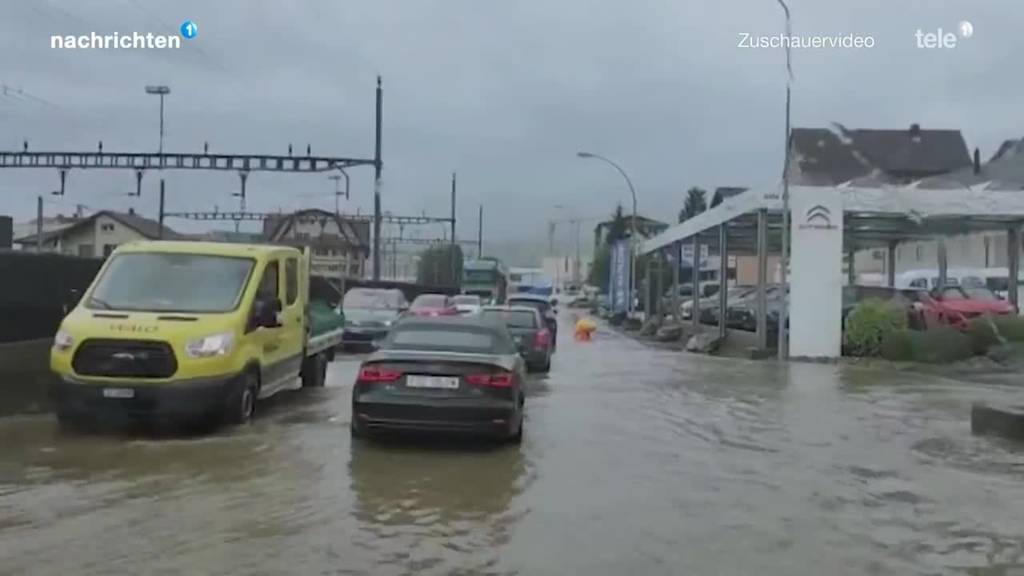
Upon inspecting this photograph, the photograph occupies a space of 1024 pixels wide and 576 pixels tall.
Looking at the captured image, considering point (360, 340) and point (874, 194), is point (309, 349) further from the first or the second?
point (874, 194)

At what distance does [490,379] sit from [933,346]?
18409 mm

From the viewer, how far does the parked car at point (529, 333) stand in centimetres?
2472

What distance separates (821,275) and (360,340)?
11.3 metres

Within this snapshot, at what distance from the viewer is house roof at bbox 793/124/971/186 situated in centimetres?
8500

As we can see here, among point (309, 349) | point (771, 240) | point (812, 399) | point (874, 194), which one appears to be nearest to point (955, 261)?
point (771, 240)

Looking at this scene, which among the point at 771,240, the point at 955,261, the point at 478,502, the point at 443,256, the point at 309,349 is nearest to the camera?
the point at 478,502

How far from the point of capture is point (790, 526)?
9297mm

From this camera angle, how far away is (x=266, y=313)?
1444 centimetres

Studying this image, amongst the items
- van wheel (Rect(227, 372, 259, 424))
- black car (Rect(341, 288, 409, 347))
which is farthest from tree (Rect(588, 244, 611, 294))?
van wheel (Rect(227, 372, 259, 424))

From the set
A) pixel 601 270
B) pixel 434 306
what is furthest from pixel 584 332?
pixel 601 270

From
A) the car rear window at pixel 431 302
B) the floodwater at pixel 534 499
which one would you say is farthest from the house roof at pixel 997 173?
the floodwater at pixel 534 499

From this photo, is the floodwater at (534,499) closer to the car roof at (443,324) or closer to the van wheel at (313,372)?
the car roof at (443,324)

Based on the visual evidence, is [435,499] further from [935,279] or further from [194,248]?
[935,279]

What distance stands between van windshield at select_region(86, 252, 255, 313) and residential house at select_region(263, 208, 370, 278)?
4737 cm
